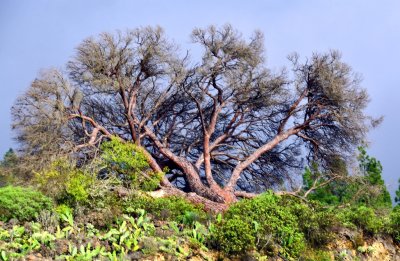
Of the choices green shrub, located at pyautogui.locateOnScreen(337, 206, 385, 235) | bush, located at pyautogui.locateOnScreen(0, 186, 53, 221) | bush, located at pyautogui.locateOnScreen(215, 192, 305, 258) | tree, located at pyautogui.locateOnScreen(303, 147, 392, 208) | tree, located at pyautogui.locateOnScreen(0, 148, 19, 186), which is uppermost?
tree, located at pyautogui.locateOnScreen(303, 147, 392, 208)

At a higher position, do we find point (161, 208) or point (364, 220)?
point (364, 220)

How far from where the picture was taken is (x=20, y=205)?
12656mm

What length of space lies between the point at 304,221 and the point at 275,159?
1135 centimetres

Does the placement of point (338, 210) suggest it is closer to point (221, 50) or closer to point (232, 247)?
point (232, 247)

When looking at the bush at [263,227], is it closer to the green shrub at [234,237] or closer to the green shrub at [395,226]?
the green shrub at [234,237]

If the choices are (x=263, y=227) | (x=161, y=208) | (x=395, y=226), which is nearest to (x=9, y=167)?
(x=161, y=208)

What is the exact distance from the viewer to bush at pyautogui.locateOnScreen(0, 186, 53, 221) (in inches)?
495

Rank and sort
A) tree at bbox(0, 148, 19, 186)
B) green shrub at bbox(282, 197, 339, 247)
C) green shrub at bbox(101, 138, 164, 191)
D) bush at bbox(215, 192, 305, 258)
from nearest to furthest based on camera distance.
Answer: bush at bbox(215, 192, 305, 258) < green shrub at bbox(282, 197, 339, 247) < green shrub at bbox(101, 138, 164, 191) < tree at bbox(0, 148, 19, 186)

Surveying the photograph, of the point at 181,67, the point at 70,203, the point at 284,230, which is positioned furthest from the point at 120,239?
the point at 181,67

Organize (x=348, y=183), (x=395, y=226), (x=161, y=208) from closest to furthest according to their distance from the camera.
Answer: (x=161, y=208) < (x=395, y=226) < (x=348, y=183)

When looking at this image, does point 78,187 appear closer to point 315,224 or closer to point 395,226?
point 315,224

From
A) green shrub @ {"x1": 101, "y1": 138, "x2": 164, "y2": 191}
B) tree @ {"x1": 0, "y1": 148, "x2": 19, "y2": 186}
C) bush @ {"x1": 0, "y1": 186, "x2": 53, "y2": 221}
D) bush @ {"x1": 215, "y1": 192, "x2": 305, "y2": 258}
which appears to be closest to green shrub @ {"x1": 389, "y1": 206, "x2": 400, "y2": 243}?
bush @ {"x1": 215, "y1": 192, "x2": 305, "y2": 258}

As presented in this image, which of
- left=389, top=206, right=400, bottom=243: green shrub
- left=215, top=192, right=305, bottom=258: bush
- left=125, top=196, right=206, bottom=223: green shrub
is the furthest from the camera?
left=389, top=206, right=400, bottom=243: green shrub

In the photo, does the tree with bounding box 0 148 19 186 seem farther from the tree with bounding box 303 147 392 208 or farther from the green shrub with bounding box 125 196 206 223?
the tree with bounding box 303 147 392 208
